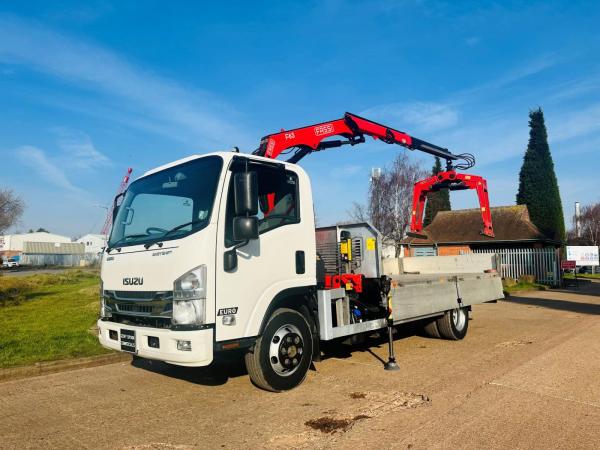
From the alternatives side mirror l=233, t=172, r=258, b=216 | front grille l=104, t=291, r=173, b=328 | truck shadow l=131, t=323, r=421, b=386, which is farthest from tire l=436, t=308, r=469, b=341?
front grille l=104, t=291, r=173, b=328

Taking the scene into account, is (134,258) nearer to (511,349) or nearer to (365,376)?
(365,376)

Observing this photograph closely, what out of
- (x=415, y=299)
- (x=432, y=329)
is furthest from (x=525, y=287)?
(x=415, y=299)

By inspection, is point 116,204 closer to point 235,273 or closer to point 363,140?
point 235,273

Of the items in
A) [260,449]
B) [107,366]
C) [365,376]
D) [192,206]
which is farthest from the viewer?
[107,366]

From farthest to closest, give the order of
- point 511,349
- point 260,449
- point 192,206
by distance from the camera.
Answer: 1. point 511,349
2. point 192,206
3. point 260,449

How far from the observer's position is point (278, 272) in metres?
5.38

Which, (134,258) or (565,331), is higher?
(134,258)

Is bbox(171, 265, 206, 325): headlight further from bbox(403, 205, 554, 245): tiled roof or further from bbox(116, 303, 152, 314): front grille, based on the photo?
bbox(403, 205, 554, 245): tiled roof

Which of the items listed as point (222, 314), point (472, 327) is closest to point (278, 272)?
point (222, 314)

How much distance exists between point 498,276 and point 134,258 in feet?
25.0

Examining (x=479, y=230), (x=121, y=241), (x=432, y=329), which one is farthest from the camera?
(x=479, y=230)

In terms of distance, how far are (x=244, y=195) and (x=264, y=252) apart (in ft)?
2.80

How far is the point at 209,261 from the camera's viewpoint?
4.65 metres

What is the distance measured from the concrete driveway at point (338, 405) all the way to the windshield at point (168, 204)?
1876 millimetres
